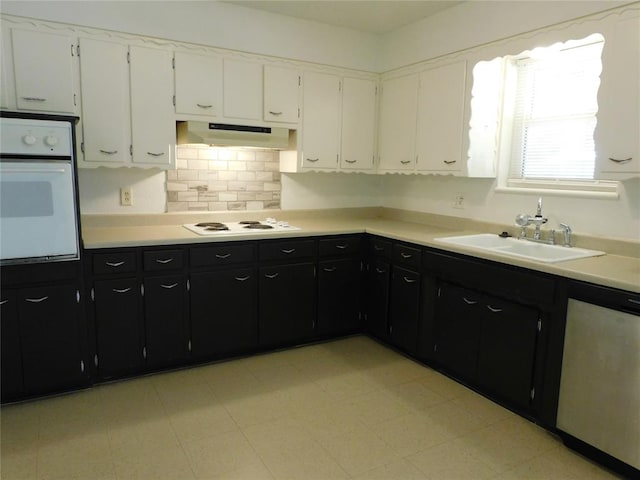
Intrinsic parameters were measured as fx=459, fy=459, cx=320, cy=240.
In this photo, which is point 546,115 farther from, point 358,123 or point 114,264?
point 114,264

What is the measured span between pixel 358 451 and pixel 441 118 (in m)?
2.37

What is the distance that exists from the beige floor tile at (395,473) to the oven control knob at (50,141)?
2.24m

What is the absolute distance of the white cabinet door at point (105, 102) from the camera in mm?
2885

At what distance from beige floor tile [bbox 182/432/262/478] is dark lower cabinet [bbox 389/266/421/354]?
4.65ft

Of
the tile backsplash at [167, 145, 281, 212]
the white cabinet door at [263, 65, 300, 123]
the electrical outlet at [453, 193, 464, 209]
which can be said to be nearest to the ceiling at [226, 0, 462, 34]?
the white cabinet door at [263, 65, 300, 123]

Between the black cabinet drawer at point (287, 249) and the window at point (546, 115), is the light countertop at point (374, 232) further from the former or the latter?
the window at point (546, 115)

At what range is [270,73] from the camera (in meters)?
3.48

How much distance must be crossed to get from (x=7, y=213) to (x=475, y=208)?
119 inches

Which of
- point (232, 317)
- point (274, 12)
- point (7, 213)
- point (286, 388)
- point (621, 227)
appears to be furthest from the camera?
point (274, 12)

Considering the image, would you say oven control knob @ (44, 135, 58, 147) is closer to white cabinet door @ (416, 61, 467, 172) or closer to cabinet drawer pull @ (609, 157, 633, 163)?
white cabinet door @ (416, 61, 467, 172)

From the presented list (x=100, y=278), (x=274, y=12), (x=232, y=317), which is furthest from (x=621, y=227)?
(x=100, y=278)

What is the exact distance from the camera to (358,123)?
3936 millimetres

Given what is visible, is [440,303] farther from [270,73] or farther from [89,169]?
[89,169]

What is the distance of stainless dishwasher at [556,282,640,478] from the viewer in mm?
1987
